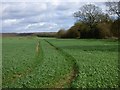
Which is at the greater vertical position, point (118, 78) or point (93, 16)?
point (93, 16)

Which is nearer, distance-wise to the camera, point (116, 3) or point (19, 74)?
point (19, 74)

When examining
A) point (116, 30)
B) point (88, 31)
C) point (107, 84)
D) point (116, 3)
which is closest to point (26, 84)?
point (107, 84)

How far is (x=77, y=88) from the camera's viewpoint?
13469 mm

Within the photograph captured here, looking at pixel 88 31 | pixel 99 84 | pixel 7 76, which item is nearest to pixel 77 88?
pixel 99 84

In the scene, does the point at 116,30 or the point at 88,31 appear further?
the point at 88,31

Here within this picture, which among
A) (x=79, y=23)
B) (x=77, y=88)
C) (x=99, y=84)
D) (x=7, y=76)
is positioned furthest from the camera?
(x=79, y=23)

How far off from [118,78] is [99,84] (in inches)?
84.6

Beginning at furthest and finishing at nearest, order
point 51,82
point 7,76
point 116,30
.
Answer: point 116,30 → point 7,76 → point 51,82

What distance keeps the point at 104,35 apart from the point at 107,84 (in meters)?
97.8

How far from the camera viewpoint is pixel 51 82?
615 inches

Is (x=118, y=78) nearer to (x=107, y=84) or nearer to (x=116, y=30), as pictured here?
(x=107, y=84)

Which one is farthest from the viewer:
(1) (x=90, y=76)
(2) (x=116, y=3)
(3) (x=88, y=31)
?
(3) (x=88, y=31)

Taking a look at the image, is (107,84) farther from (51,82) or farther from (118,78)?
(51,82)

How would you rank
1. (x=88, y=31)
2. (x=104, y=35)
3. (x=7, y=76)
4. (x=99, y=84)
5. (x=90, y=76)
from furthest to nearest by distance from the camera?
Result: (x=88, y=31)
(x=104, y=35)
(x=7, y=76)
(x=90, y=76)
(x=99, y=84)
